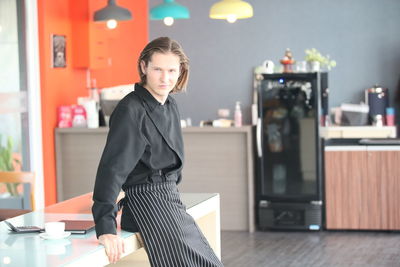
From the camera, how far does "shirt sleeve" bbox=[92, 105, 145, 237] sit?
8.56ft

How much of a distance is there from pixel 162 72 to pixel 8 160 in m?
4.60

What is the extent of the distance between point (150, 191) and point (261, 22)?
6.36 metres

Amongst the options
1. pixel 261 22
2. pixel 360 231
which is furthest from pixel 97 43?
pixel 360 231

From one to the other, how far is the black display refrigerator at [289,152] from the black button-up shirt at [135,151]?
4249 millimetres

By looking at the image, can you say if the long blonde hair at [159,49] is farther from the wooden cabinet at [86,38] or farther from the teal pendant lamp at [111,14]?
the wooden cabinet at [86,38]

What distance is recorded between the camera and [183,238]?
9.13 feet

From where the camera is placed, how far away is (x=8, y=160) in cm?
702

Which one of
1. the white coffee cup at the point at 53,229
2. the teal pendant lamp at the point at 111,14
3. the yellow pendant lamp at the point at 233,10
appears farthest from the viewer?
the teal pendant lamp at the point at 111,14

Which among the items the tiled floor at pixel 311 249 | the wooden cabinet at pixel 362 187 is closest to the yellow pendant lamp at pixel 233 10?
the wooden cabinet at pixel 362 187

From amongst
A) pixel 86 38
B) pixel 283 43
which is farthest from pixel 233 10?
pixel 283 43

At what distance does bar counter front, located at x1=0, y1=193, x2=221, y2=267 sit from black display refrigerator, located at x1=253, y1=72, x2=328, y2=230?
10.9 feet

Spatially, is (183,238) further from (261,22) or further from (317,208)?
(261,22)

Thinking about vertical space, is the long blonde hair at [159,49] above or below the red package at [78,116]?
above

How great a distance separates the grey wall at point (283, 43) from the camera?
855 centimetres
